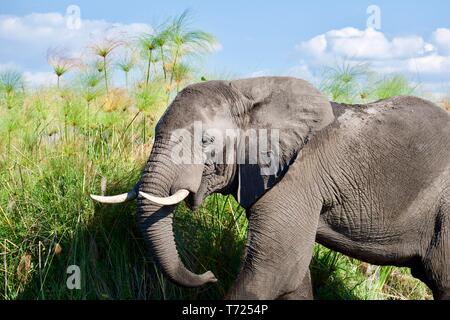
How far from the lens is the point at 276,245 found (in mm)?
6004

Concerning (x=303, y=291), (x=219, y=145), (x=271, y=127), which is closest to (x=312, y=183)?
(x=271, y=127)

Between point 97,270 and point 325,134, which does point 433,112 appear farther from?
point 97,270

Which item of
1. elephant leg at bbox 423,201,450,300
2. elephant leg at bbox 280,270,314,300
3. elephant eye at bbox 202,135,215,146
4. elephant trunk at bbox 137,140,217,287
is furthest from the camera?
elephant leg at bbox 280,270,314,300

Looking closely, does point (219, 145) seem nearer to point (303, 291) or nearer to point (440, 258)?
point (303, 291)

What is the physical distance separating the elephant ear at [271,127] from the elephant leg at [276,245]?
0.38 ft

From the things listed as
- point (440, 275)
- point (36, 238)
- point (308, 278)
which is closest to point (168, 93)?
point (36, 238)

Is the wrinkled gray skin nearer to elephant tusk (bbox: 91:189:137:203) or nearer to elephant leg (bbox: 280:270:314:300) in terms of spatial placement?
elephant leg (bbox: 280:270:314:300)

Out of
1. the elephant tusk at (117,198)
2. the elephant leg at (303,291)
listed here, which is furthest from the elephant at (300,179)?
the elephant leg at (303,291)

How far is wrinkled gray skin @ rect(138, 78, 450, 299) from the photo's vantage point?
598cm

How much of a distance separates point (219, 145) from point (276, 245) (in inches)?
32.2

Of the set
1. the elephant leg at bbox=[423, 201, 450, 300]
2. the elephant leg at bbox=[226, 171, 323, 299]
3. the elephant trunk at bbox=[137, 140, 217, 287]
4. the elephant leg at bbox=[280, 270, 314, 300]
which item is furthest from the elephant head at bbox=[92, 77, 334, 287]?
the elephant leg at bbox=[423, 201, 450, 300]

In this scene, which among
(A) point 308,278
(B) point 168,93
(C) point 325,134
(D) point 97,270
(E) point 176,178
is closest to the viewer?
Result: (E) point 176,178

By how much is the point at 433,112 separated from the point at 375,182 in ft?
2.49

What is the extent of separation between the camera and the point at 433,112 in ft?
21.8
